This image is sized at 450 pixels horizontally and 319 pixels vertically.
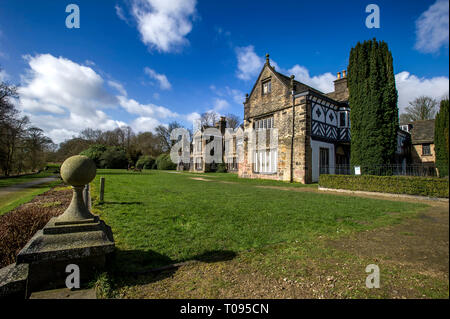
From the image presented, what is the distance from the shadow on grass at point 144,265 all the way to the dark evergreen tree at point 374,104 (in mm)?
14209

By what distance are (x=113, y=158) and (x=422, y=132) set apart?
2114 inches

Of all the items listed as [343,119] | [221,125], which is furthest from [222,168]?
[343,119]

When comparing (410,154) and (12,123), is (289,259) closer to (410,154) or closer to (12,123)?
(12,123)

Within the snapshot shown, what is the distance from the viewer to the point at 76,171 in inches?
118

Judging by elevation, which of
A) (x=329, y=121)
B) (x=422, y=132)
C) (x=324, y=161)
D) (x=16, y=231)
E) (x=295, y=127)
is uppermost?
(x=422, y=132)

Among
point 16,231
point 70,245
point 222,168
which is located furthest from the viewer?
point 222,168

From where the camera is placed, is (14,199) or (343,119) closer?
(14,199)

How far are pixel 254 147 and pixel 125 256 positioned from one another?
18.6 metres

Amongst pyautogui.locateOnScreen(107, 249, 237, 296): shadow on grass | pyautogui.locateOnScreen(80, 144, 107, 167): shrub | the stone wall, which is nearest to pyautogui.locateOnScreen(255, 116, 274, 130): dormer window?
the stone wall

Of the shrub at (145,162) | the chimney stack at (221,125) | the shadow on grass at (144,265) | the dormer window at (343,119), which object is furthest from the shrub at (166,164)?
the shadow on grass at (144,265)

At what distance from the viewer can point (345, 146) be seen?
20.2 m

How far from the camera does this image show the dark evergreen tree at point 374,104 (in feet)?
44.3

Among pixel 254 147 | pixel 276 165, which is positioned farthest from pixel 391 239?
pixel 254 147

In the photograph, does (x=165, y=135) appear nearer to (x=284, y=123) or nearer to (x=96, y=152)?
(x=96, y=152)
